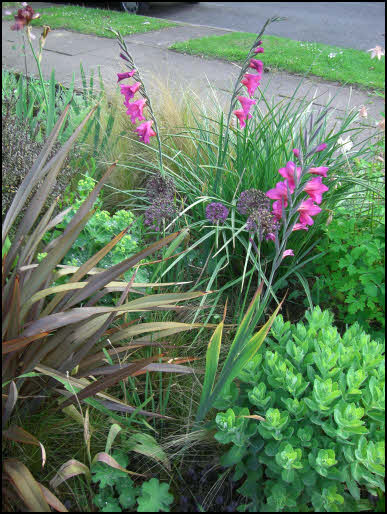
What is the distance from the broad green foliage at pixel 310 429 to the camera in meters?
1.42

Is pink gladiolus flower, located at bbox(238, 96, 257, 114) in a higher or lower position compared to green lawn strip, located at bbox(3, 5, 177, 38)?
lower

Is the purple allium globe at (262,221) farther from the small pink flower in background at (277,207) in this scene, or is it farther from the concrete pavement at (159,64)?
the concrete pavement at (159,64)

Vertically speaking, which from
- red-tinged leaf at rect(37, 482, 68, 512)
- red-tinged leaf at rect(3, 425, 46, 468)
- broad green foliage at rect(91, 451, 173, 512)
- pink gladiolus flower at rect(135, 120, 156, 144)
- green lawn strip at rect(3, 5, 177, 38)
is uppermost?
green lawn strip at rect(3, 5, 177, 38)

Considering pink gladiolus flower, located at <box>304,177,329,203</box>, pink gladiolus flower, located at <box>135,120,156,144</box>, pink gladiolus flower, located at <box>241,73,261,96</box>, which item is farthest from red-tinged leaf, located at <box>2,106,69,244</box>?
pink gladiolus flower, located at <box>304,177,329,203</box>

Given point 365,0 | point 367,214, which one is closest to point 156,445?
point 367,214

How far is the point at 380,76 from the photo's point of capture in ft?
20.5

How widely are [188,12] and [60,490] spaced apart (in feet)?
37.8

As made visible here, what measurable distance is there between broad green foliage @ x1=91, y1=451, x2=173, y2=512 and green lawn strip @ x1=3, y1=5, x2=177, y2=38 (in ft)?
24.8

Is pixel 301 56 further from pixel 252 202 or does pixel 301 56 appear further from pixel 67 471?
pixel 67 471

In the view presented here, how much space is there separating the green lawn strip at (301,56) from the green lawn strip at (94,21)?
1.33 metres

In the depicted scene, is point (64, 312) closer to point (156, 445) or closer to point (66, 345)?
point (66, 345)

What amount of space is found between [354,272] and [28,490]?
5.05 ft

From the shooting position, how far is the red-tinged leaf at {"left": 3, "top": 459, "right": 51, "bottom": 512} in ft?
4.51

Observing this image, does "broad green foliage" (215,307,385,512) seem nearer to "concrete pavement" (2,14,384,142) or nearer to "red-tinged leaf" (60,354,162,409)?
"red-tinged leaf" (60,354,162,409)
